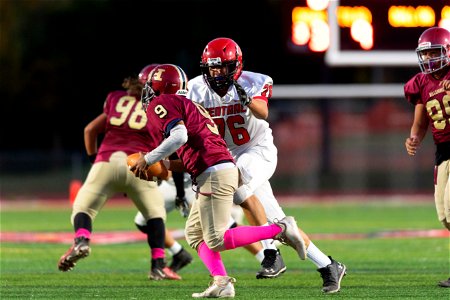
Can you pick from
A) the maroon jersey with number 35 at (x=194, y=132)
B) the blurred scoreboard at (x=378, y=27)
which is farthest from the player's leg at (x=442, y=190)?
the blurred scoreboard at (x=378, y=27)

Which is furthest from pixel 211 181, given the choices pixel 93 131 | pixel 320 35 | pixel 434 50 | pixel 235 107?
pixel 320 35

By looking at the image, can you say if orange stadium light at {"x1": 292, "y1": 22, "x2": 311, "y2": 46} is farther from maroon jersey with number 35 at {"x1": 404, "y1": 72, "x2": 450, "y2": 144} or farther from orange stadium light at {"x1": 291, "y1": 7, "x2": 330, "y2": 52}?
maroon jersey with number 35 at {"x1": 404, "y1": 72, "x2": 450, "y2": 144}

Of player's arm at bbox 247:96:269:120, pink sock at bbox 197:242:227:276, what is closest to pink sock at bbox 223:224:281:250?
pink sock at bbox 197:242:227:276

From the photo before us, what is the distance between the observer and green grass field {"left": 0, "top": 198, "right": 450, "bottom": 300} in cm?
772

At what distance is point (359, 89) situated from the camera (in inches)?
891

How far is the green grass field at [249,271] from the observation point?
7719mm

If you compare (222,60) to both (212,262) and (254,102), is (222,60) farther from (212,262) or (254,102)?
(212,262)

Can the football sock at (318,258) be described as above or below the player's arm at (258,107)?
below

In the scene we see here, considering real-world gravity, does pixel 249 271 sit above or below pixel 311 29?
below

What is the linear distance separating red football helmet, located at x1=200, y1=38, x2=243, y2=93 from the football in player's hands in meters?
0.71

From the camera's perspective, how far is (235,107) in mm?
8094

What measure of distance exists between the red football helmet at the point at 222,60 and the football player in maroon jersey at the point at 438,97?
4.71 feet

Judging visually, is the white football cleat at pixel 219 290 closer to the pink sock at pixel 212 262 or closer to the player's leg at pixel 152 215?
the pink sock at pixel 212 262

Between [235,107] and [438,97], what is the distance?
150 centimetres
